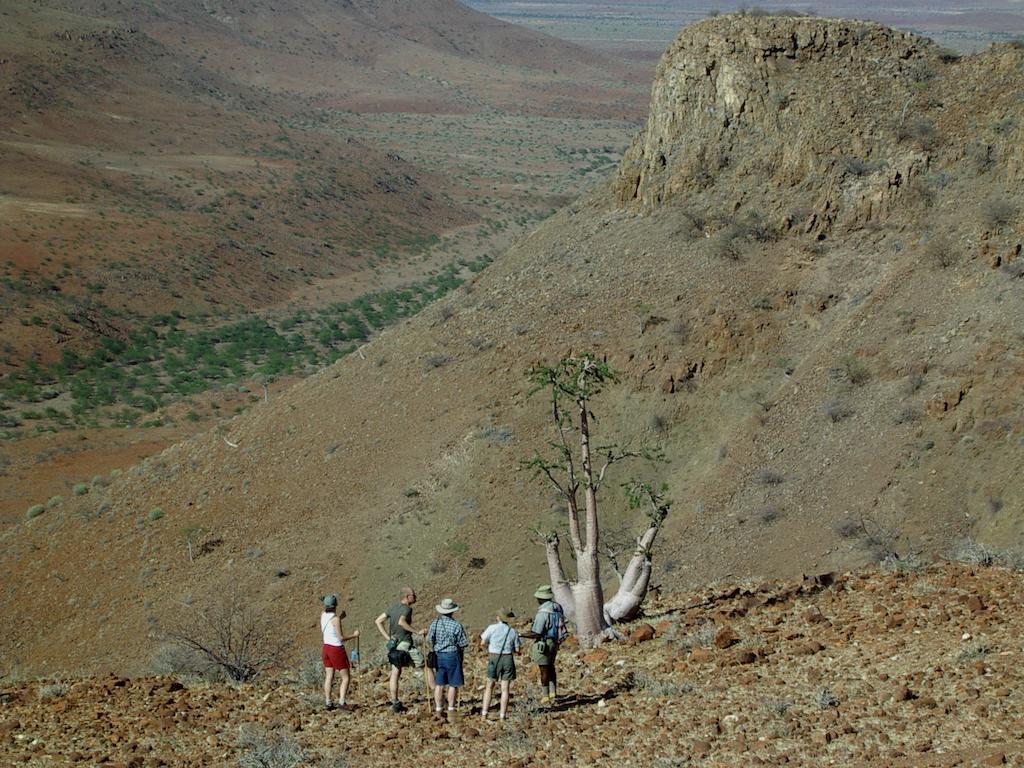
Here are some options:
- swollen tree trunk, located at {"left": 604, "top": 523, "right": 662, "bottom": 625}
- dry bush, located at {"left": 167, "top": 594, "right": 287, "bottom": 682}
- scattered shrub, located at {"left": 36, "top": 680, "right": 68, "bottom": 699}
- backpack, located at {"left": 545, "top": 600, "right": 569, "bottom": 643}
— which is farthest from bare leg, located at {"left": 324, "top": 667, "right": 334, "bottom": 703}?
swollen tree trunk, located at {"left": 604, "top": 523, "right": 662, "bottom": 625}

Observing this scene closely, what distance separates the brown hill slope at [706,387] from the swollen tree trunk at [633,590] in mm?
5780

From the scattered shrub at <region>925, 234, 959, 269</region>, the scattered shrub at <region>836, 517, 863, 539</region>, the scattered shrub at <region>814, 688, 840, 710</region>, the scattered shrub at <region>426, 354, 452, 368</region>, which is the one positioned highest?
the scattered shrub at <region>925, 234, 959, 269</region>

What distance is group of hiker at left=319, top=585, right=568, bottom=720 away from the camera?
1023 centimetres

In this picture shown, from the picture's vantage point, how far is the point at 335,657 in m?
10.8

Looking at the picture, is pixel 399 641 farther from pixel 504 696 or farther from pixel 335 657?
pixel 504 696

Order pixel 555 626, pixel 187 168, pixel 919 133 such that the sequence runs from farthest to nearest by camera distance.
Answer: pixel 187 168, pixel 919 133, pixel 555 626

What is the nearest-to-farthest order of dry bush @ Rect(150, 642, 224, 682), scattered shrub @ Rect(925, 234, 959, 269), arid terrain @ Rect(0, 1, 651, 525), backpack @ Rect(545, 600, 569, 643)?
1. backpack @ Rect(545, 600, 569, 643)
2. dry bush @ Rect(150, 642, 224, 682)
3. scattered shrub @ Rect(925, 234, 959, 269)
4. arid terrain @ Rect(0, 1, 651, 525)

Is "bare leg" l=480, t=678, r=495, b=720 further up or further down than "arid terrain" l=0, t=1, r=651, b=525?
further up

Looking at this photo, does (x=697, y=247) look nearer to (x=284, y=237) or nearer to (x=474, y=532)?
(x=474, y=532)

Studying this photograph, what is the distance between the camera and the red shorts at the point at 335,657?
10.8 m

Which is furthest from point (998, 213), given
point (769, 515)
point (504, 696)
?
point (504, 696)

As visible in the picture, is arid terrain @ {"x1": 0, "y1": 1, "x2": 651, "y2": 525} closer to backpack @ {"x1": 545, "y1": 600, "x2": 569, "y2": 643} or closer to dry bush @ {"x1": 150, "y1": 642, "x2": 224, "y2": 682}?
dry bush @ {"x1": 150, "y1": 642, "x2": 224, "y2": 682}

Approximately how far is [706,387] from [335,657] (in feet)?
42.9

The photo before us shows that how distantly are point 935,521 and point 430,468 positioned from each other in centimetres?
947
